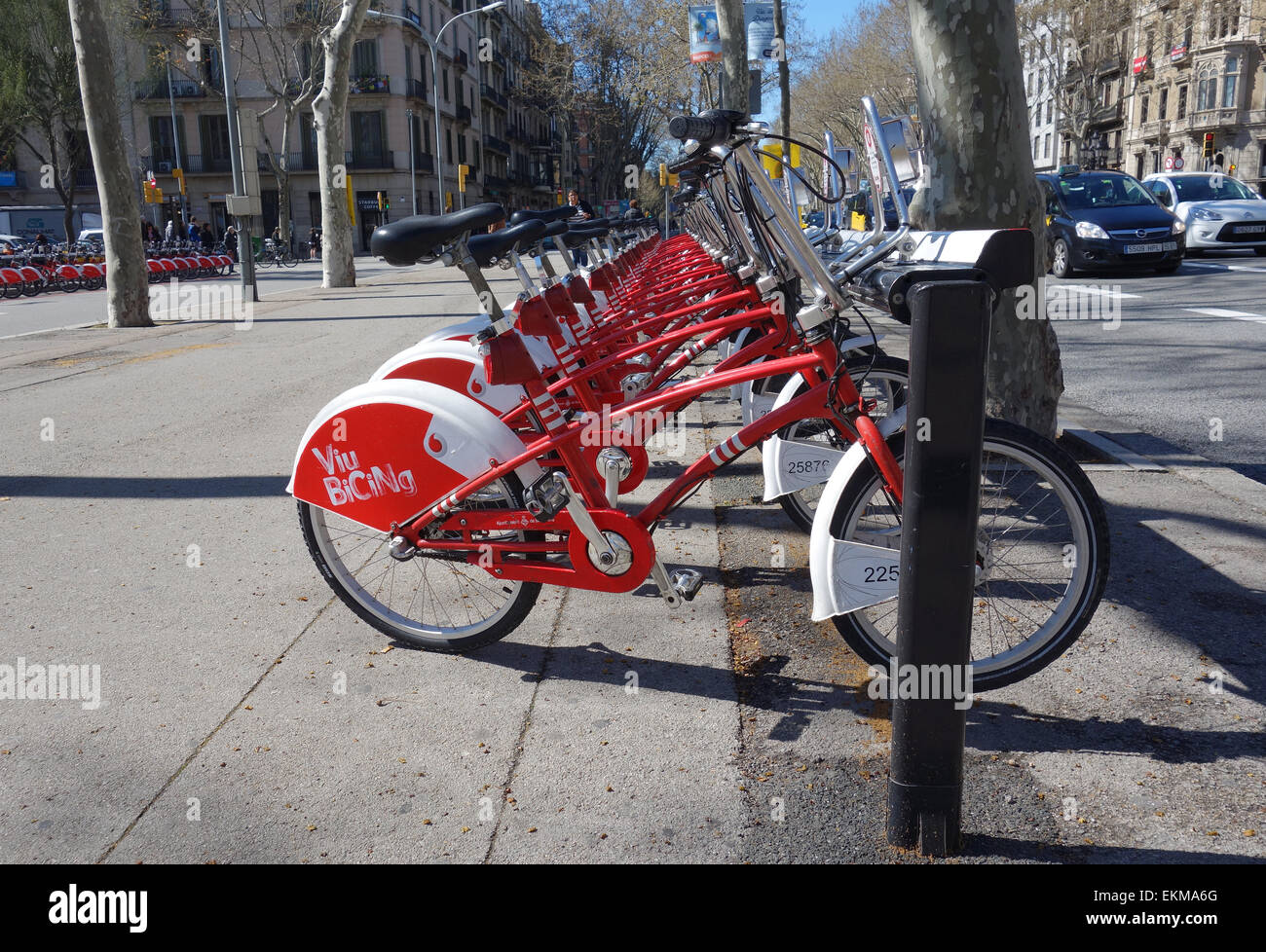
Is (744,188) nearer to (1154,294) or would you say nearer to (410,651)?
(410,651)

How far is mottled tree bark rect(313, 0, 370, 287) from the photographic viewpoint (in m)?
20.4

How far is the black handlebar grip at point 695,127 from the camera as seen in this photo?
2.75 metres

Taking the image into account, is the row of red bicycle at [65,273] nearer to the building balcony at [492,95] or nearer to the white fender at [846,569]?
the white fender at [846,569]

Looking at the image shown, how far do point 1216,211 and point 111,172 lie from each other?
18760 millimetres

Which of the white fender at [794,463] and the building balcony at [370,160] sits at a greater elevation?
the building balcony at [370,160]

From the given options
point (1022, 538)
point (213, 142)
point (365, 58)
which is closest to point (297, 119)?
point (365, 58)

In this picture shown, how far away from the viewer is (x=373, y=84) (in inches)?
2164

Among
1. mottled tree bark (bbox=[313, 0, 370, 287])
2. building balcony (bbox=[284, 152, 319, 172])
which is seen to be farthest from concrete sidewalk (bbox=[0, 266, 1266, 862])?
building balcony (bbox=[284, 152, 319, 172])

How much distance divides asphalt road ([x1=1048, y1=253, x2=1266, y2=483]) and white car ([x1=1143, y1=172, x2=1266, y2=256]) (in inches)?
178

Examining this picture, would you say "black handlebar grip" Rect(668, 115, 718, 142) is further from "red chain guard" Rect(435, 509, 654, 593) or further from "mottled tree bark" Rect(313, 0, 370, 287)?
"mottled tree bark" Rect(313, 0, 370, 287)

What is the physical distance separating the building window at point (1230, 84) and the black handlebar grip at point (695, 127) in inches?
2548

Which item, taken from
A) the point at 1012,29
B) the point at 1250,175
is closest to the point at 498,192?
the point at 1250,175

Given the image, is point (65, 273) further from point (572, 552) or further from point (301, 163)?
point (301, 163)

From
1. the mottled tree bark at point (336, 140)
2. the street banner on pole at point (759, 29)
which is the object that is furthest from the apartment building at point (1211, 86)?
the mottled tree bark at point (336, 140)
